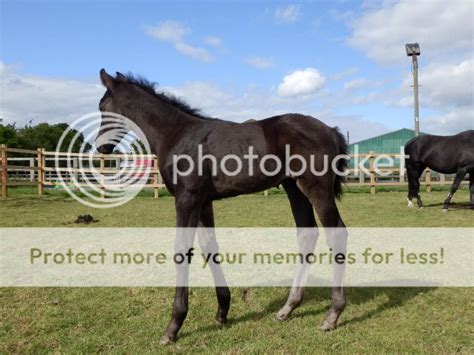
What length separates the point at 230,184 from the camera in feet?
12.2

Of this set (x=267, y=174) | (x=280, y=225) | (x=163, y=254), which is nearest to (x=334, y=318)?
(x=267, y=174)

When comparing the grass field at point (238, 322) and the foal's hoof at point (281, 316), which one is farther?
the foal's hoof at point (281, 316)

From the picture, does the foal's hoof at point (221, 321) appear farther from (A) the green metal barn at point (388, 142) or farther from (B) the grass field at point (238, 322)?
(A) the green metal barn at point (388, 142)

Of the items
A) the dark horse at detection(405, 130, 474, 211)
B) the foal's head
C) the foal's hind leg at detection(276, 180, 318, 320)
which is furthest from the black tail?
the dark horse at detection(405, 130, 474, 211)

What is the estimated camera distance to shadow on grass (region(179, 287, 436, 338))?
388 centimetres

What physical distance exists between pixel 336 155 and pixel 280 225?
220 inches

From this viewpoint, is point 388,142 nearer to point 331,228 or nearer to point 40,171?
point 40,171

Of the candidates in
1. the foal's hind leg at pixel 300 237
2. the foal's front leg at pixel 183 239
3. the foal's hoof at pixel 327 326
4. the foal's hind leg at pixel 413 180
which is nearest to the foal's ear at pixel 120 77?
the foal's front leg at pixel 183 239

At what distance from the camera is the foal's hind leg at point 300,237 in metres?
3.96

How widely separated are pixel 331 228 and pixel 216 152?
50.5 inches

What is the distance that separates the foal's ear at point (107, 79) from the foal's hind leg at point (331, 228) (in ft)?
6.85

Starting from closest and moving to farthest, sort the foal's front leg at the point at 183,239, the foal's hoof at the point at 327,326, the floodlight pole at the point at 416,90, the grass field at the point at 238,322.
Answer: the grass field at the point at 238,322 → the foal's front leg at the point at 183,239 → the foal's hoof at the point at 327,326 → the floodlight pole at the point at 416,90

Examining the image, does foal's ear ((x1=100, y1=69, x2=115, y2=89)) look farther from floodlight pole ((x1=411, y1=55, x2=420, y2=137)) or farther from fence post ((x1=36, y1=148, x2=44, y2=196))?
floodlight pole ((x1=411, y1=55, x2=420, y2=137))

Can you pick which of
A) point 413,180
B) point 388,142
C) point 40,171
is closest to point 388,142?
point 388,142
